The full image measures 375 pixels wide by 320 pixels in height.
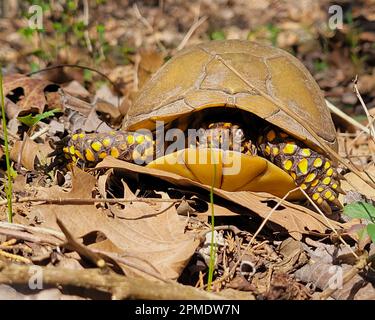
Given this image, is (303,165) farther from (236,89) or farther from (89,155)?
(89,155)

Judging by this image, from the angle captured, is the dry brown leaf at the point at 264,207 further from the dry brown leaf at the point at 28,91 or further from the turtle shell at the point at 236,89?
the dry brown leaf at the point at 28,91

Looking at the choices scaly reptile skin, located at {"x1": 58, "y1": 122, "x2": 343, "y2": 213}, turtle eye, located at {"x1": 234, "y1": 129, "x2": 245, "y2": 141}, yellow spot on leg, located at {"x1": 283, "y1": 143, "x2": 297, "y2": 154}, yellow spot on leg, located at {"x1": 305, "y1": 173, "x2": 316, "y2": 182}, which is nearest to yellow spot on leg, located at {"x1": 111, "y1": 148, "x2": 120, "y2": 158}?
scaly reptile skin, located at {"x1": 58, "y1": 122, "x2": 343, "y2": 213}

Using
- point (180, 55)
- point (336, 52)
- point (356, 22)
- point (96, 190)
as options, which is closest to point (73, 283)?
point (96, 190)

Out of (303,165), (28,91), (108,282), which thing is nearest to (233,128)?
(303,165)

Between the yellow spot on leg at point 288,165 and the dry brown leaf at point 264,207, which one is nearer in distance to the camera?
the dry brown leaf at point 264,207

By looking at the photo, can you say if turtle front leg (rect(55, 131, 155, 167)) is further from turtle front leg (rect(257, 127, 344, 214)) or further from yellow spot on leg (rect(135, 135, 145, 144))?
turtle front leg (rect(257, 127, 344, 214))

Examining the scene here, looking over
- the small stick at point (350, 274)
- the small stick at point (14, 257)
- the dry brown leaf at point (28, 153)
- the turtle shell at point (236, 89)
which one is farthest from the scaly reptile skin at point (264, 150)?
the small stick at point (14, 257)

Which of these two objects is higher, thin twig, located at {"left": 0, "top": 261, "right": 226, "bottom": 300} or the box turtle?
the box turtle

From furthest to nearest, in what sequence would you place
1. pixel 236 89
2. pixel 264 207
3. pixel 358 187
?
pixel 358 187
pixel 236 89
pixel 264 207
